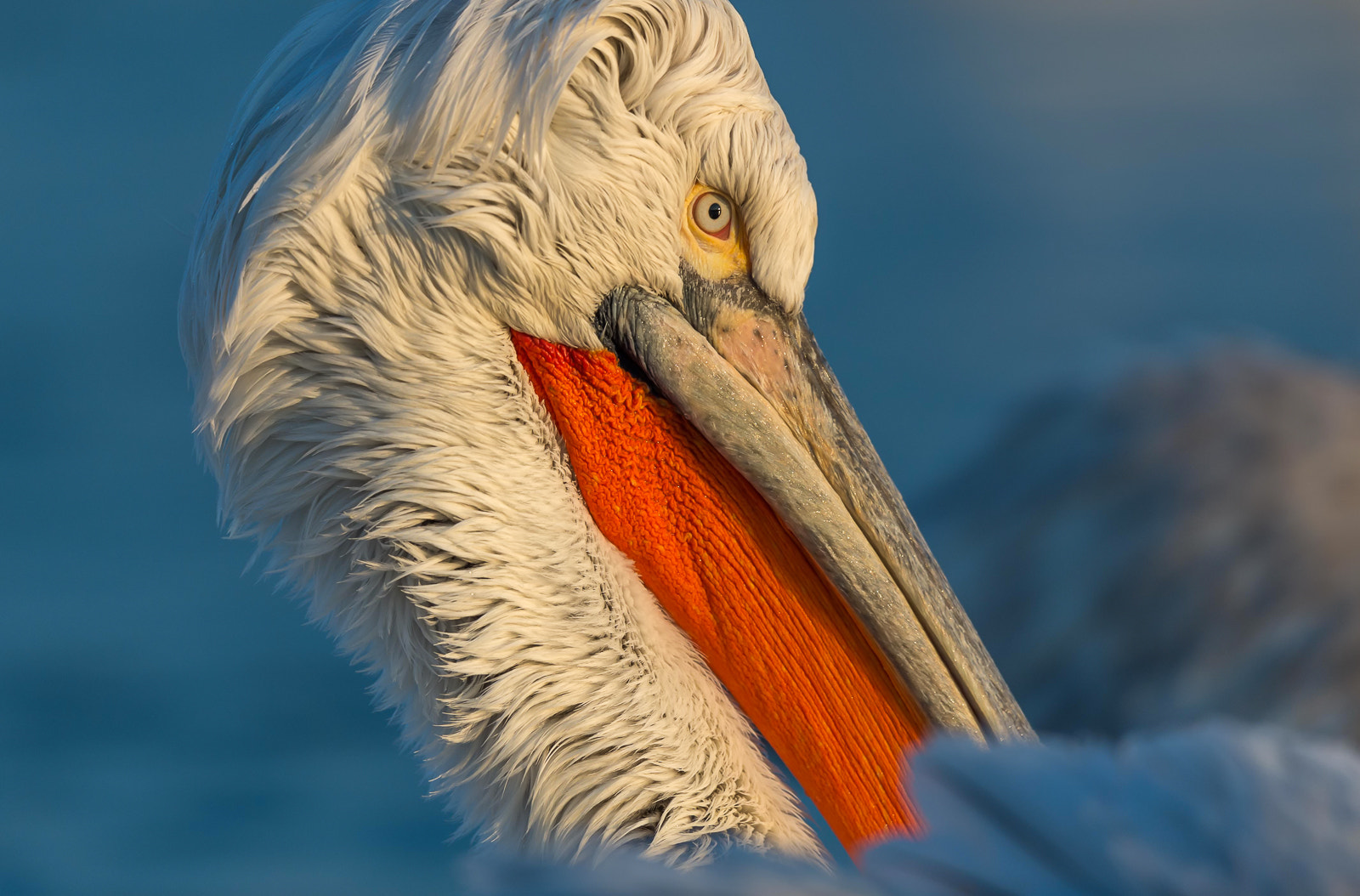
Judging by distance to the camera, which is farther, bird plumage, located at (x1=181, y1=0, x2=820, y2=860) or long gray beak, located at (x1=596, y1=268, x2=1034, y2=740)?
long gray beak, located at (x1=596, y1=268, x2=1034, y2=740)

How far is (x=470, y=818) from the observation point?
2057mm

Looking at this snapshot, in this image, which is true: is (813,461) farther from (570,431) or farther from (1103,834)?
(1103,834)

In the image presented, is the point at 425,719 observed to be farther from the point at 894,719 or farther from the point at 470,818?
the point at 894,719

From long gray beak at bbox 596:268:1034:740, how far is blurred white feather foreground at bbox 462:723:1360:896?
844 millimetres

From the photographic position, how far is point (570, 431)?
2082mm

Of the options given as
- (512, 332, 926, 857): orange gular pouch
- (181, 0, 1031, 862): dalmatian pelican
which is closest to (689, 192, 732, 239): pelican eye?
(181, 0, 1031, 862): dalmatian pelican

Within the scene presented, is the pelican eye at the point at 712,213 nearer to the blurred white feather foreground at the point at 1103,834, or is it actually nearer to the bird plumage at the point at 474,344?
the bird plumage at the point at 474,344

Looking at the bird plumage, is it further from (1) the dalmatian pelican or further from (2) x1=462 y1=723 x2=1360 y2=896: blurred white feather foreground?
(2) x1=462 y1=723 x2=1360 y2=896: blurred white feather foreground

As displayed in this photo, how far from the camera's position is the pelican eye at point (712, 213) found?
2070 millimetres

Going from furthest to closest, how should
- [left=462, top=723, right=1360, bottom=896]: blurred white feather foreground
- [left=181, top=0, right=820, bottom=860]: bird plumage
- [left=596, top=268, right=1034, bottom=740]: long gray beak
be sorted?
[left=596, top=268, right=1034, bottom=740]: long gray beak, [left=181, top=0, right=820, bottom=860]: bird plumage, [left=462, top=723, right=1360, bottom=896]: blurred white feather foreground

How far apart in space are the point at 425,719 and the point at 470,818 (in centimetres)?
17

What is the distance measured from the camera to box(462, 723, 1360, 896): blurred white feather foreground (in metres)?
1.13

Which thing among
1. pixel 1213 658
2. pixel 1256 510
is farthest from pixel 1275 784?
pixel 1256 510

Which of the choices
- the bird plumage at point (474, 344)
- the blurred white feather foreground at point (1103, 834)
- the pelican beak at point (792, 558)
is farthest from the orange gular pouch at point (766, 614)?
the blurred white feather foreground at point (1103, 834)
